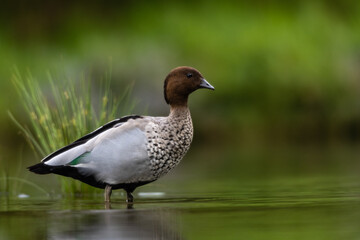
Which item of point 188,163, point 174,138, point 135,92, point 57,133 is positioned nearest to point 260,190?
point 174,138

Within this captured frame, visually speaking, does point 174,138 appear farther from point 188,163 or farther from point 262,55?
point 262,55

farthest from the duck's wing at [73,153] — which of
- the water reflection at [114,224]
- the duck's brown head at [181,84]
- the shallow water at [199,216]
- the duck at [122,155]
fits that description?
the water reflection at [114,224]

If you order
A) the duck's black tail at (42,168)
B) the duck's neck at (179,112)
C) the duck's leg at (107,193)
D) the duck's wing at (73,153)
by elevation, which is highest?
the duck's neck at (179,112)

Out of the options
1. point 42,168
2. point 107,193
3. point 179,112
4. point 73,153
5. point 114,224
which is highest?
point 179,112

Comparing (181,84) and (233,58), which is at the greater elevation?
(233,58)

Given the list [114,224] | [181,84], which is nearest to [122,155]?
[181,84]

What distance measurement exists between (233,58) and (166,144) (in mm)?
13518

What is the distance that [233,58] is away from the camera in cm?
2098

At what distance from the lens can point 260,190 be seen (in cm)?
860

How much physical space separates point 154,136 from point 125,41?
1486 cm

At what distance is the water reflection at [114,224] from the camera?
5.04 m

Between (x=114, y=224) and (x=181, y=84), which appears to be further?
(x=181, y=84)

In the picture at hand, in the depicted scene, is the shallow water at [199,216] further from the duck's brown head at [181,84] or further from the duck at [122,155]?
the duck's brown head at [181,84]

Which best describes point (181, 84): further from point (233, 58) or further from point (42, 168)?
point (233, 58)
